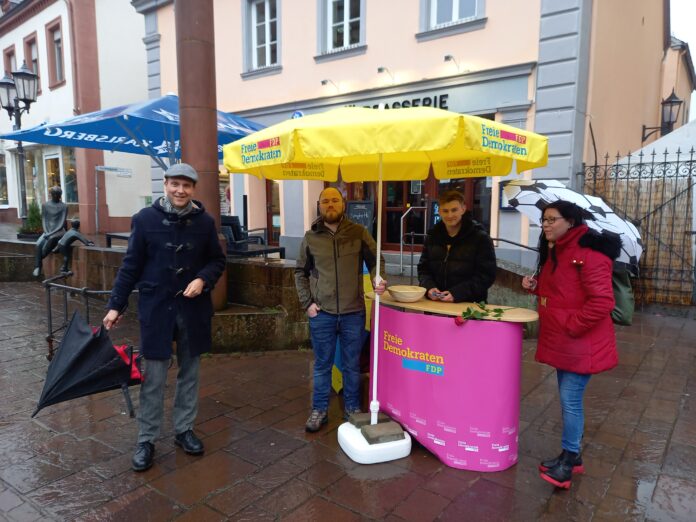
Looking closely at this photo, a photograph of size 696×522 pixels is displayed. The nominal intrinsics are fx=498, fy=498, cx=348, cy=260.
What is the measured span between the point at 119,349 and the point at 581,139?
8275 mm

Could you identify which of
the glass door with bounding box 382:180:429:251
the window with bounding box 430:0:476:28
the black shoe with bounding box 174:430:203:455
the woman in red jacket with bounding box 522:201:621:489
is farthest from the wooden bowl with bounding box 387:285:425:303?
the window with bounding box 430:0:476:28

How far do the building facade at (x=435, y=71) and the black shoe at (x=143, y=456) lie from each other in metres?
7.44

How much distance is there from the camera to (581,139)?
8.77 m

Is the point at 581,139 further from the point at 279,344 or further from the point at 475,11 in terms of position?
the point at 279,344

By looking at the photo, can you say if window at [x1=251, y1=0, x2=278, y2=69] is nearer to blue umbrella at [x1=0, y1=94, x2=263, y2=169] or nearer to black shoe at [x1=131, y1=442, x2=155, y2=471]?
blue umbrella at [x1=0, y1=94, x2=263, y2=169]

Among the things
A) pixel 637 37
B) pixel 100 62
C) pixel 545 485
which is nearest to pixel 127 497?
pixel 545 485

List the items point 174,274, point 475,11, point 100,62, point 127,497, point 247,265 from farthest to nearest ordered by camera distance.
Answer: point 100,62
point 475,11
point 247,265
point 174,274
point 127,497

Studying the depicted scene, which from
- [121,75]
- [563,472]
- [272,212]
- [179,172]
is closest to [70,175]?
[121,75]

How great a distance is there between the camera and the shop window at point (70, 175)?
61.7ft

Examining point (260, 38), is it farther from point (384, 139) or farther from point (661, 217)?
point (384, 139)

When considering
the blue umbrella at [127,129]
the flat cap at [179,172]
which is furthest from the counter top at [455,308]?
the blue umbrella at [127,129]

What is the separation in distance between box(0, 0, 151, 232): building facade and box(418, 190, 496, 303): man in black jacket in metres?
16.8

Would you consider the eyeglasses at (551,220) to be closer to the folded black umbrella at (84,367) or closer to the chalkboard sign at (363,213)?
the folded black umbrella at (84,367)

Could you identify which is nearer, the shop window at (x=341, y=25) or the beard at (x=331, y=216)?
the beard at (x=331, y=216)
